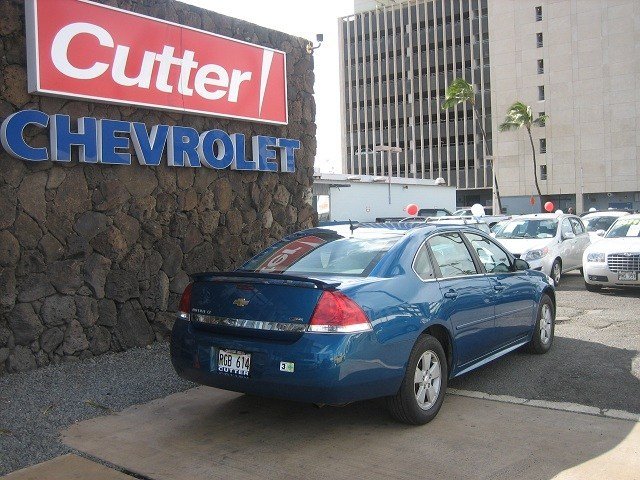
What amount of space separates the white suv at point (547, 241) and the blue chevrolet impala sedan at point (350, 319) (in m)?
7.13

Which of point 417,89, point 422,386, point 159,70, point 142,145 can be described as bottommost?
point 422,386

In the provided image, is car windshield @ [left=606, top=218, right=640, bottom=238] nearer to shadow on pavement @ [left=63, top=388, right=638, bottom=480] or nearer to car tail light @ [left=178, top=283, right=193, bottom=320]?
shadow on pavement @ [left=63, top=388, right=638, bottom=480]

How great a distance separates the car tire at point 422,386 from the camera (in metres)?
4.93

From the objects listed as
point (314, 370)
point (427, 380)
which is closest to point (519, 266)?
point (427, 380)

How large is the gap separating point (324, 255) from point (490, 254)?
1997 mm

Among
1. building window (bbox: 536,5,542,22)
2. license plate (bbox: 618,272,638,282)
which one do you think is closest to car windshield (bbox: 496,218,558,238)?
license plate (bbox: 618,272,638,282)

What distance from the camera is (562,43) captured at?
59.5 m

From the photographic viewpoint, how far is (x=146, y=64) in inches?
314

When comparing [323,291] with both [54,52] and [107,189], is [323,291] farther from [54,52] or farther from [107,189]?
[54,52]

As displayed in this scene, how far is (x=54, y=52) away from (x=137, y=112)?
3.94 feet

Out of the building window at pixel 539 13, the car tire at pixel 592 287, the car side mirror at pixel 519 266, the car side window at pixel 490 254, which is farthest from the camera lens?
the building window at pixel 539 13

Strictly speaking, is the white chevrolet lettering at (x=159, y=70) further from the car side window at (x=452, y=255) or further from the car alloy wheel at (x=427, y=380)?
the car alloy wheel at (x=427, y=380)

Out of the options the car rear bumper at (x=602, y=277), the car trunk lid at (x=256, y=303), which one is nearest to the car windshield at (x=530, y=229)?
the car rear bumper at (x=602, y=277)

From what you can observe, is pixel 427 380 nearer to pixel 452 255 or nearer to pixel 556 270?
pixel 452 255
